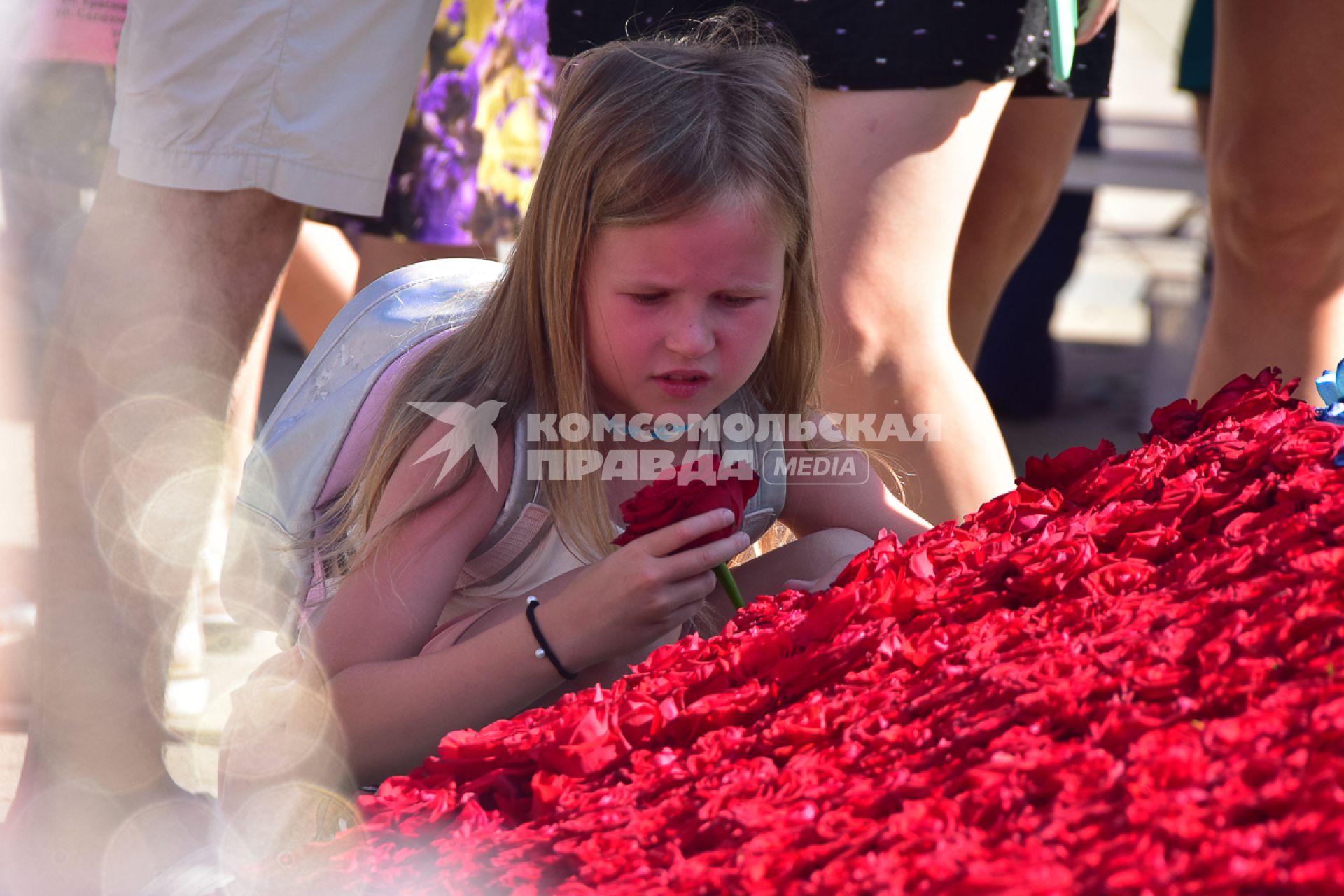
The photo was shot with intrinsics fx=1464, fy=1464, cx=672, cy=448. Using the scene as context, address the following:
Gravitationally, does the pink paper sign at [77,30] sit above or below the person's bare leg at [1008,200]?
above

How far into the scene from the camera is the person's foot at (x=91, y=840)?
1.91m

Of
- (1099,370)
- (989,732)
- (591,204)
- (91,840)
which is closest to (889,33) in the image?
(591,204)

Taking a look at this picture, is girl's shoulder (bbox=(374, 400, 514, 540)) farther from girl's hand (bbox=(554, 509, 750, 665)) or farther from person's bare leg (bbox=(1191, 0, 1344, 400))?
person's bare leg (bbox=(1191, 0, 1344, 400))

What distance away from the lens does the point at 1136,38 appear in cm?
1141

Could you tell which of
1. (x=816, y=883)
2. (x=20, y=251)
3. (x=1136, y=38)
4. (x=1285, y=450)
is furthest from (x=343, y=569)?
(x=1136, y=38)

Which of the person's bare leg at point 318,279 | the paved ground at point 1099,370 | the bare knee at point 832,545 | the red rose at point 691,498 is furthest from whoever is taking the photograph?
the person's bare leg at point 318,279

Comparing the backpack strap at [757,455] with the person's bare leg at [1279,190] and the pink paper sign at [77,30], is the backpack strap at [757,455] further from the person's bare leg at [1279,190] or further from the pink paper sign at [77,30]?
the pink paper sign at [77,30]

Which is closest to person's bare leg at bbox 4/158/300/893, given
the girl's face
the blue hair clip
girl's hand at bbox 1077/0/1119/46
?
the girl's face

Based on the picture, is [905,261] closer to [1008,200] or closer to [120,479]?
[1008,200]

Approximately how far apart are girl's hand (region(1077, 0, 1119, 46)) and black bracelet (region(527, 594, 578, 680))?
50.3 inches

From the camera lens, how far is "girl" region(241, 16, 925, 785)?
1495 millimetres

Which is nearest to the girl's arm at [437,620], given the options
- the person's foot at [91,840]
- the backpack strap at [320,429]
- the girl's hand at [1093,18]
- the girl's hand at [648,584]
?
the girl's hand at [648,584]

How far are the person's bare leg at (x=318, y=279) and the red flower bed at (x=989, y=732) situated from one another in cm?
196

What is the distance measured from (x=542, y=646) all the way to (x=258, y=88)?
956mm
